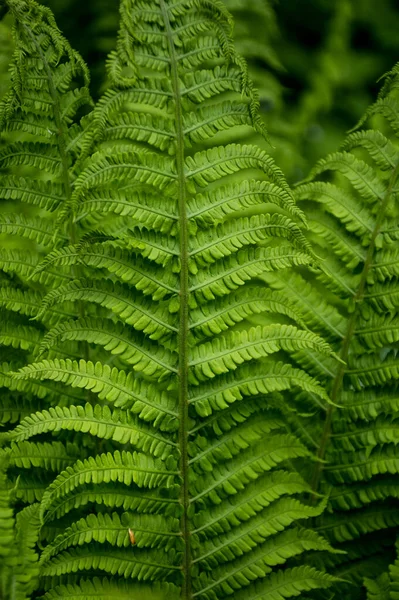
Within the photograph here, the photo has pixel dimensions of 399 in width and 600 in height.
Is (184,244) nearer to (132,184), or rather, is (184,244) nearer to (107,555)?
(132,184)

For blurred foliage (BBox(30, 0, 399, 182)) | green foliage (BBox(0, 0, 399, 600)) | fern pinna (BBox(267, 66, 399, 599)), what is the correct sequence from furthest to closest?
blurred foliage (BBox(30, 0, 399, 182)), fern pinna (BBox(267, 66, 399, 599)), green foliage (BBox(0, 0, 399, 600))

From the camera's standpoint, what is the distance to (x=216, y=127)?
3.36 ft

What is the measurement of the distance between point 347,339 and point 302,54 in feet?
6.29

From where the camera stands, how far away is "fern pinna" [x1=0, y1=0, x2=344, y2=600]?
3.21ft

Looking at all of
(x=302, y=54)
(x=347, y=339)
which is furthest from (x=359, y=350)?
(x=302, y=54)

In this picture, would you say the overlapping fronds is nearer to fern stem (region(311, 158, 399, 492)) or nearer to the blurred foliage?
fern stem (region(311, 158, 399, 492))

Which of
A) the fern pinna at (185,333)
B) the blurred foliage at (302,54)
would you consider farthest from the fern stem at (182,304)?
the blurred foliage at (302,54)

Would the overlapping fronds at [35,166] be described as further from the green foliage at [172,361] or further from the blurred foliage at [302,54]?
the blurred foliage at [302,54]

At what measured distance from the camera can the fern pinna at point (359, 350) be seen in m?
1.10

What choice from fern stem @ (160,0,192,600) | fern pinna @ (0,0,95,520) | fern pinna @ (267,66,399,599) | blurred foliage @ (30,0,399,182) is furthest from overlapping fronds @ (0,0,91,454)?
blurred foliage @ (30,0,399,182)

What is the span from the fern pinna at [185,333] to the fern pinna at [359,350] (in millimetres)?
130

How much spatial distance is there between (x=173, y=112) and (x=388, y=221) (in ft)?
1.59

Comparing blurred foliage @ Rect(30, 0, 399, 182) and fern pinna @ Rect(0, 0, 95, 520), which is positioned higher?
blurred foliage @ Rect(30, 0, 399, 182)

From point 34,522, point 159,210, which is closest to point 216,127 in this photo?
point 159,210
